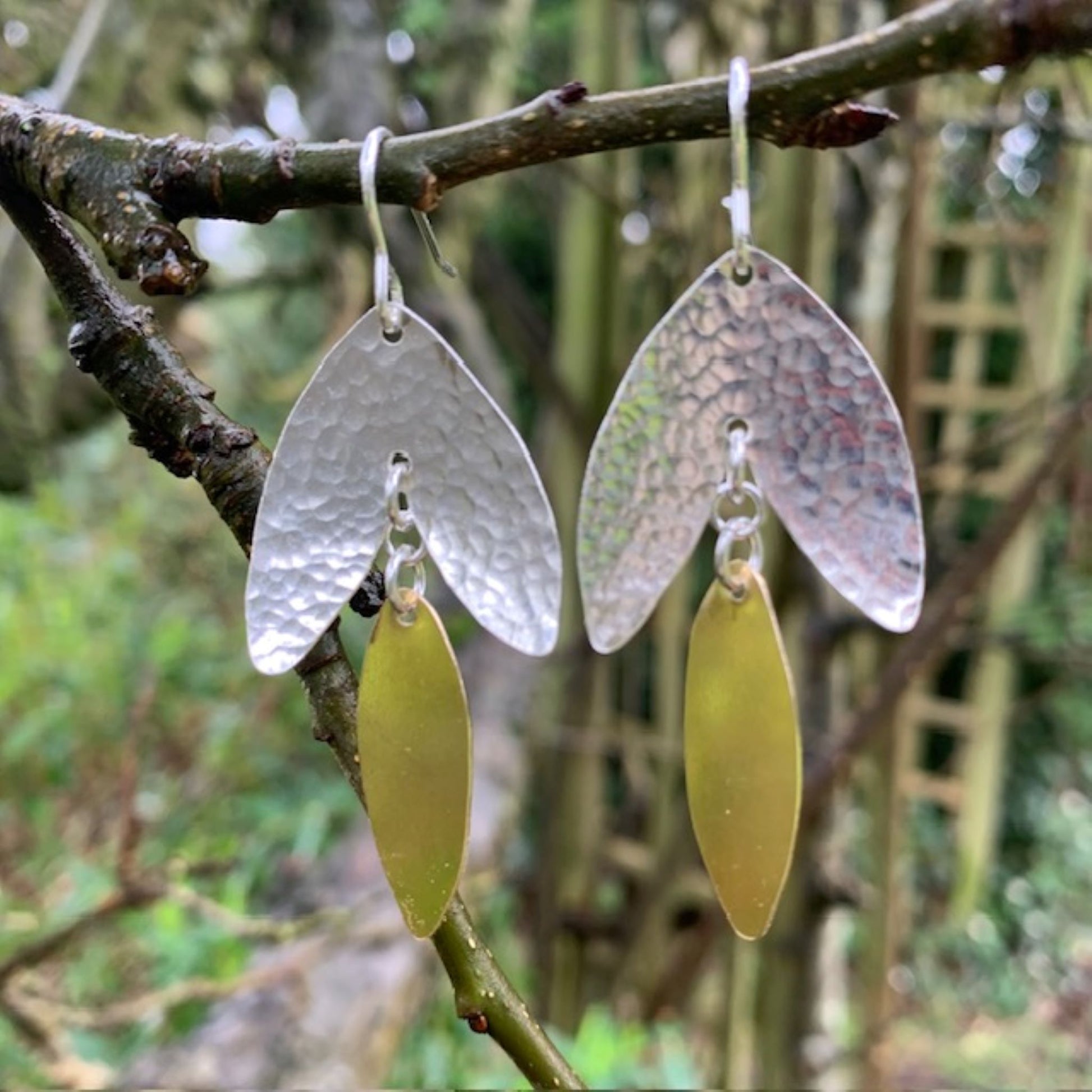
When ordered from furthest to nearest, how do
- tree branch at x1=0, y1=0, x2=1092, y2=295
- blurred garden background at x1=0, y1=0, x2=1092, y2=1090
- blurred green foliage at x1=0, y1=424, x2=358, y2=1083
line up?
blurred green foliage at x1=0, y1=424, x2=358, y2=1083
blurred garden background at x1=0, y1=0, x2=1092, y2=1090
tree branch at x1=0, y1=0, x2=1092, y2=295

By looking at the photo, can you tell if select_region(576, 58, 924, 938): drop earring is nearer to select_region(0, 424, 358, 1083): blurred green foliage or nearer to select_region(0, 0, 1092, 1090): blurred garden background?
select_region(0, 0, 1092, 1090): blurred garden background

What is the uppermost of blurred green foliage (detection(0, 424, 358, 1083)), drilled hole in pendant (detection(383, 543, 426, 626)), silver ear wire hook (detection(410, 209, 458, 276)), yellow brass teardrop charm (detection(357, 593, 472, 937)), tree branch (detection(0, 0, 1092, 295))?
tree branch (detection(0, 0, 1092, 295))

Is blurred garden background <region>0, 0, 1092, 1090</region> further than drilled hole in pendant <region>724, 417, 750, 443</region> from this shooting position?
Yes

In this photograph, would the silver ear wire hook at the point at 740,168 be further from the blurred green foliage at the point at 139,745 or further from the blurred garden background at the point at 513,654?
the blurred green foliage at the point at 139,745

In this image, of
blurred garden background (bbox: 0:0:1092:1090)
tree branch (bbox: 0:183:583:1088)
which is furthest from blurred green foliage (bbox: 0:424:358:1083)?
tree branch (bbox: 0:183:583:1088)

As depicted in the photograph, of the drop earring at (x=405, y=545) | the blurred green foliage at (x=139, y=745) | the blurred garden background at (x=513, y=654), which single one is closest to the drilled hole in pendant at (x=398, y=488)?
the drop earring at (x=405, y=545)

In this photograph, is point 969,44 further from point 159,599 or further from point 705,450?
point 159,599
